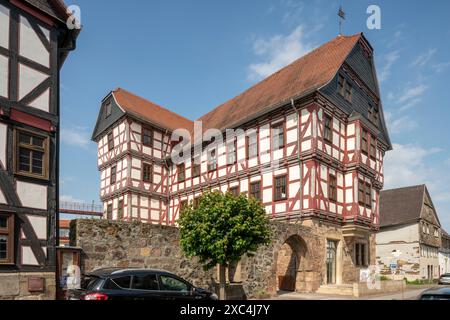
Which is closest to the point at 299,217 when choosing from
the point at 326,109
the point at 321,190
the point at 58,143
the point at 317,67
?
the point at 321,190

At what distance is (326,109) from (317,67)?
3294 millimetres

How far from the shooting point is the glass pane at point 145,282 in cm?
966

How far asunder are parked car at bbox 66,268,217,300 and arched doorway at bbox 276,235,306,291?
37.6 ft

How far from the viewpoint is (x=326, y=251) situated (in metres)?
23.0

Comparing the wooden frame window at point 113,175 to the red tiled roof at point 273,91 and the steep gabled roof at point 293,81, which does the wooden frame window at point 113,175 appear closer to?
the red tiled roof at point 273,91

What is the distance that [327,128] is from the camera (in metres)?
24.2

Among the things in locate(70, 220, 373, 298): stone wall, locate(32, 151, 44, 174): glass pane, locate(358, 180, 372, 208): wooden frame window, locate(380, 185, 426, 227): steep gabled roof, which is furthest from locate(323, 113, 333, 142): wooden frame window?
locate(380, 185, 426, 227): steep gabled roof

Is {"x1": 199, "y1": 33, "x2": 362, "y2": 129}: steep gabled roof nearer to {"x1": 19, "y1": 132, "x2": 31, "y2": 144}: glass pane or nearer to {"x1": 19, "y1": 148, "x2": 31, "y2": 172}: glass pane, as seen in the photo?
{"x1": 19, "y1": 132, "x2": 31, "y2": 144}: glass pane

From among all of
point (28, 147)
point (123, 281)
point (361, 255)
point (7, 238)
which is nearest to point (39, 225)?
point (7, 238)

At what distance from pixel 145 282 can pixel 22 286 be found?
5.19m

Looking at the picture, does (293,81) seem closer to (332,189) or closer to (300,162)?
(300,162)

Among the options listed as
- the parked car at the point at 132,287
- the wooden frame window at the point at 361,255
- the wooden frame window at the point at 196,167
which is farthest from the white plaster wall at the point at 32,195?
the wooden frame window at the point at 361,255

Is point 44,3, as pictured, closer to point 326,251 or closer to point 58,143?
point 58,143
